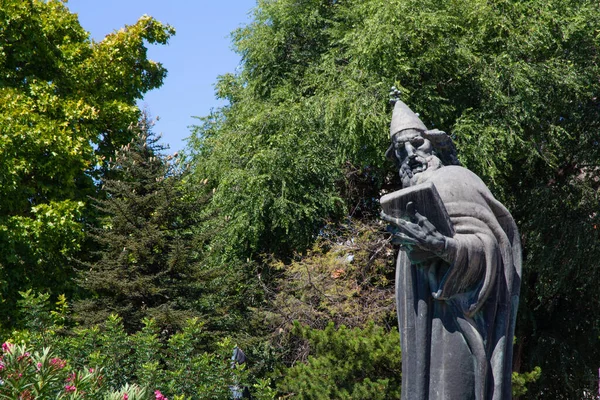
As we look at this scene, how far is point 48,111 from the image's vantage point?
20656 mm

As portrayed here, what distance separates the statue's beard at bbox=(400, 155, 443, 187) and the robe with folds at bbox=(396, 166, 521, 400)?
0.21 metres

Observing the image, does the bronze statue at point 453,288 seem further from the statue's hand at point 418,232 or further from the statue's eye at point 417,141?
the statue's eye at point 417,141

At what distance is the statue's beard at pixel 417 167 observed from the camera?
17.4ft

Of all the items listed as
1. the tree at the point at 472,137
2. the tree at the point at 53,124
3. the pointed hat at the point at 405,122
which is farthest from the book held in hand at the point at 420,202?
the tree at the point at 53,124

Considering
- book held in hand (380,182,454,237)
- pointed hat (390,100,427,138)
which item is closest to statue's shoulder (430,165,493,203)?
book held in hand (380,182,454,237)

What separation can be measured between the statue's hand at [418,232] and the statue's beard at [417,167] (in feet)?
2.05

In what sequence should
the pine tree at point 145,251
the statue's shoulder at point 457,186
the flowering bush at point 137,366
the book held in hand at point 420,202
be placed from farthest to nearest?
1. the pine tree at point 145,251
2. the flowering bush at point 137,366
3. the statue's shoulder at point 457,186
4. the book held in hand at point 420,202

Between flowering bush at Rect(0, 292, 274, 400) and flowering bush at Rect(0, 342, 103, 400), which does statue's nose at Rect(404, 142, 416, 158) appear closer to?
flowering bush at Rect(0, 342, 103, 400)

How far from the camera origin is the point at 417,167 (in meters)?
5.38

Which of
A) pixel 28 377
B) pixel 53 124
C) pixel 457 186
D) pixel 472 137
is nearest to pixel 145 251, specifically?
pixel 53 124

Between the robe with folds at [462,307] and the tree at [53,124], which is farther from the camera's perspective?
the tree at [53,124]

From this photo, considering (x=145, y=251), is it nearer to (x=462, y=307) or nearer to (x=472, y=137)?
(x=472, y=137)

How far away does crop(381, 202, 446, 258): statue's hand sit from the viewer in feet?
15.2

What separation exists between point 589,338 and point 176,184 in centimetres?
1029
